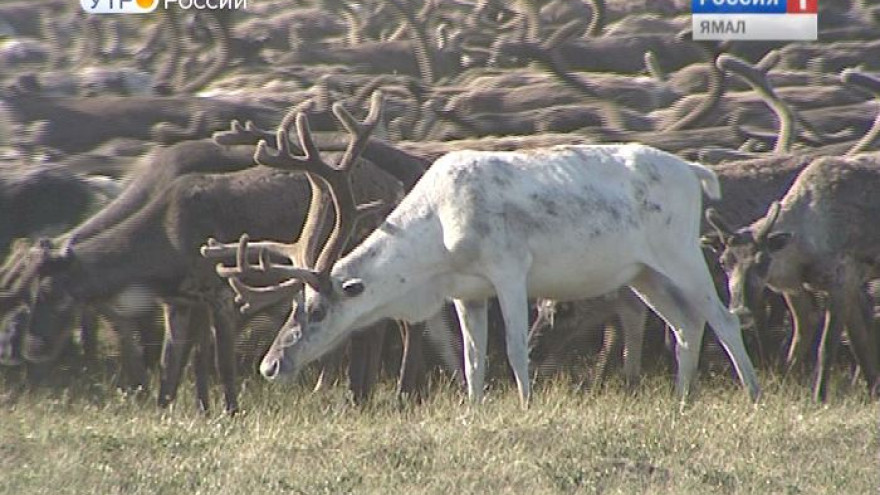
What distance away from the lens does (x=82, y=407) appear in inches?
506

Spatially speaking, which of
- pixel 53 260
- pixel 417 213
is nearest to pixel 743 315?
pixel 417 213

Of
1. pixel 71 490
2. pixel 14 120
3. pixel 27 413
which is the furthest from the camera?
pixel 14 120

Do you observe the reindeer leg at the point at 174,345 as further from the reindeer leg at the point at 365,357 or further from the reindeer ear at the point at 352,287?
the reindeer ear at the point at 352,287

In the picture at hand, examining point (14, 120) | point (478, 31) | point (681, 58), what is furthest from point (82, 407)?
point (681, 58)

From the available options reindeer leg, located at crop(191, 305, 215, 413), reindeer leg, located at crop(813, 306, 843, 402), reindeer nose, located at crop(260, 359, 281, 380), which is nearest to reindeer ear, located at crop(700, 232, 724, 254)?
reindeer leg, located at crop(813, 306, 843, 402)

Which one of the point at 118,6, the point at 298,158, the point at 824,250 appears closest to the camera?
the point at 298,158

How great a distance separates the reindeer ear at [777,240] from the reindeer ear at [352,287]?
276 cm

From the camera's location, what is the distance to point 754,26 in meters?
15.4

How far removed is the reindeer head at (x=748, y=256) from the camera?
13539mm

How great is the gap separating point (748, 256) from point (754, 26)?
2.45 meters

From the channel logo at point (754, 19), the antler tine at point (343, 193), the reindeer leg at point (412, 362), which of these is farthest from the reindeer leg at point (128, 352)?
the channel logo at point (754, 19)

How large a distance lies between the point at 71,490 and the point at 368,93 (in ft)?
26.8

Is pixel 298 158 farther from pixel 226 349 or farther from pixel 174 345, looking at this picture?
pixel 174 345

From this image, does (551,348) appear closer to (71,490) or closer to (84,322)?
(84,322)
